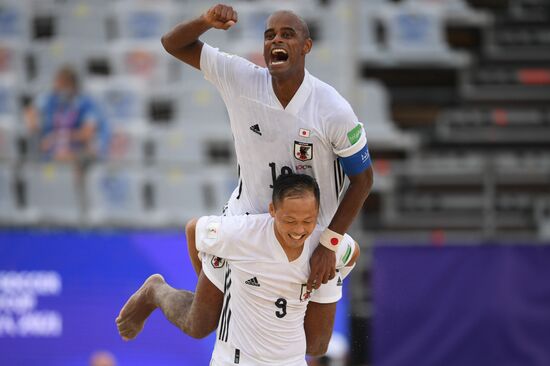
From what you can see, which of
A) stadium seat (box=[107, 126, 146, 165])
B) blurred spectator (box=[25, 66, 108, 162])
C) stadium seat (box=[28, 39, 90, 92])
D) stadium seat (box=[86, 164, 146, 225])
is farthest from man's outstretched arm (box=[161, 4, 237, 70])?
stadium seat (box=[28, 39, 90, 92])

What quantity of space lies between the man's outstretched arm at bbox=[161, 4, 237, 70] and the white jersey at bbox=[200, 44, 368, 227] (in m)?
0.06

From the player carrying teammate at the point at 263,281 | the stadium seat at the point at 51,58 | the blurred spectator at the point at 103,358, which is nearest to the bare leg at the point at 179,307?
the player carrying teammate at the point at 263,281

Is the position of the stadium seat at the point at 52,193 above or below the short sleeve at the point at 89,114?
below

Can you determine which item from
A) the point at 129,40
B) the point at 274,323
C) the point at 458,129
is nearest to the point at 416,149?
the point at 458,129

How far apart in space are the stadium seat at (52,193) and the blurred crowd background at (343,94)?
2 cm

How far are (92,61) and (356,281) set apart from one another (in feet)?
14.6

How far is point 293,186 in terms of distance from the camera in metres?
5.46

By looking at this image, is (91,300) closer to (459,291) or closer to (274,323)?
(459,291)

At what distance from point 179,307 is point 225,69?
1.35m

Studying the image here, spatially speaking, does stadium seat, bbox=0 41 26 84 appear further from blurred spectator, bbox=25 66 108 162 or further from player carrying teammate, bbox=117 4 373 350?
player carrying teammate, bbox=117 4 373 350

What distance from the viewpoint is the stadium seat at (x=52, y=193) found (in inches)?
425

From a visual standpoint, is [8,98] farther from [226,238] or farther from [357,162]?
[357,162]

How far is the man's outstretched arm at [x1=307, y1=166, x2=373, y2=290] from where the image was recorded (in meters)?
5.68

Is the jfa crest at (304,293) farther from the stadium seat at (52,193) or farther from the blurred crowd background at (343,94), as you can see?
the stadium seat at (52,193)
